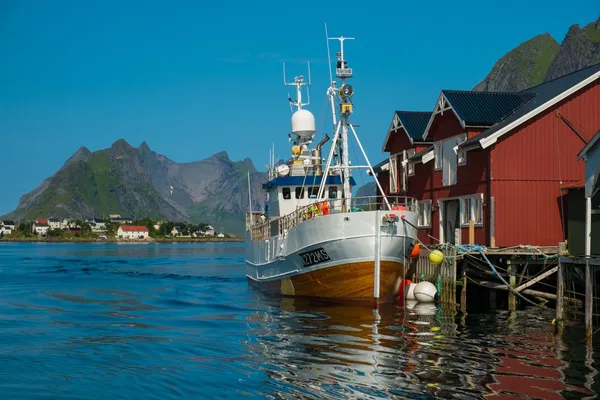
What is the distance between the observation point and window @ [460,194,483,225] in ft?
105

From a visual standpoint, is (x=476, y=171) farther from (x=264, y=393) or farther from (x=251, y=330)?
(x=264, y=393)

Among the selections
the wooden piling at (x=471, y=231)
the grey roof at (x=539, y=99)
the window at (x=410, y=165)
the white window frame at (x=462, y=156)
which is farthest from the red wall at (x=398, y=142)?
the wooden piling at (x=471, y=231)

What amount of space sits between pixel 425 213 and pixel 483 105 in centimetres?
645

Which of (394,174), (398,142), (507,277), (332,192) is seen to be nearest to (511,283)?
(507,277)

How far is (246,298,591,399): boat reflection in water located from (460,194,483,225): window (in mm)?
5475

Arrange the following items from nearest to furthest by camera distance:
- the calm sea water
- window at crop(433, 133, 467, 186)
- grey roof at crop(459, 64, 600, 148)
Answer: the calm sea water
grey roof at crop(459, 64, 600, 148)
window at crop(433, 133, 467, 186)

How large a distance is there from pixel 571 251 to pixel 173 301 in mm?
19042

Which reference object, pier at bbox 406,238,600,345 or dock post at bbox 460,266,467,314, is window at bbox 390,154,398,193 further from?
dock post at bbox 460,266,467,314

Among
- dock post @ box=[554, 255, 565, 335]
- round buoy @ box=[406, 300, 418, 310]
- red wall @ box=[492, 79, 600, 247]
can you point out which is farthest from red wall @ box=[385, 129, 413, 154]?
dock post @ box=[554, 255, 565, 335]

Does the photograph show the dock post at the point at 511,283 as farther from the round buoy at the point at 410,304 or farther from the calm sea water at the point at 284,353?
the round buoy at the point at 410,304

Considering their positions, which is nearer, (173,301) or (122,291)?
(173,301)

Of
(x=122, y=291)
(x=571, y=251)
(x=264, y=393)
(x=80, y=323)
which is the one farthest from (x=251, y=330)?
(x=122, y=291)

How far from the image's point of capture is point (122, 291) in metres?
43.1

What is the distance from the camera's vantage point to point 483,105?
34.1 m
